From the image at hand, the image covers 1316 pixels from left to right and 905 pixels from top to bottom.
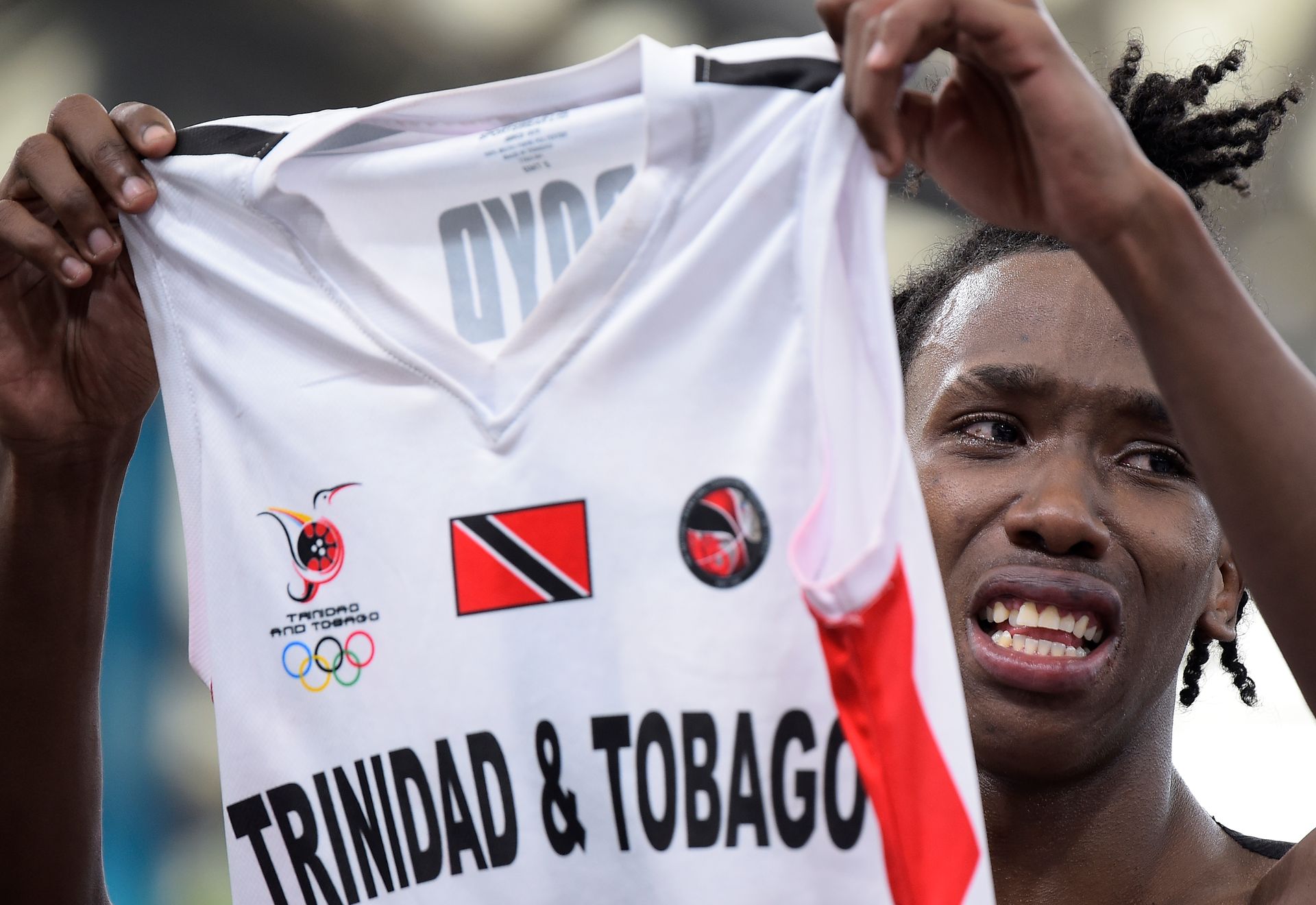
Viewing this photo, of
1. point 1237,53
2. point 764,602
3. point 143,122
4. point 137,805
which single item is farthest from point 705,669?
point 137,805

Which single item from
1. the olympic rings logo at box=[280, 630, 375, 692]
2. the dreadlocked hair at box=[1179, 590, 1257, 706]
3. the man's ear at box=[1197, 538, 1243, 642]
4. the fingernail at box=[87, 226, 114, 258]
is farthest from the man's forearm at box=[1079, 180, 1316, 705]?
the fingernail at box=[87, 226, 114, 258]

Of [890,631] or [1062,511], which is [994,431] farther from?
[890,631]

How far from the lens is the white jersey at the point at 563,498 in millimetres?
993

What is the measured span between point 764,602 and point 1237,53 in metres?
1.05

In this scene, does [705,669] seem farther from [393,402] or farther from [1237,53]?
[1237,53]

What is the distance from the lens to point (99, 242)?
50.6 inches

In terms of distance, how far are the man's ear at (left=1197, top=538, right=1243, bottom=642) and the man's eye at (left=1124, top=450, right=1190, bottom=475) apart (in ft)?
0.42

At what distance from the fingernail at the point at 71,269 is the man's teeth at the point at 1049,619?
1023 mm

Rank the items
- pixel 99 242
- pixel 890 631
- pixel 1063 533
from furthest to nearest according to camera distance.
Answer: pixel 1063 533 < pixel 99 242 < pixel 890 631

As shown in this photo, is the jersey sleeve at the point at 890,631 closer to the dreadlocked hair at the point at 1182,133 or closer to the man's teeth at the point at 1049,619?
the man's teeth at the point at 1049,619

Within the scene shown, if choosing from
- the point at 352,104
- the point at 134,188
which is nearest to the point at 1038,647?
the point at 134,188

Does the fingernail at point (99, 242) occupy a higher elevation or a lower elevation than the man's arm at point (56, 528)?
higher

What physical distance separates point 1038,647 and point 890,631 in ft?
1.74

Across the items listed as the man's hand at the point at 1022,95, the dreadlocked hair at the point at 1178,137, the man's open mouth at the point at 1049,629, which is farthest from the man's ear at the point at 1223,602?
the man's hand at the point at 1022,95
